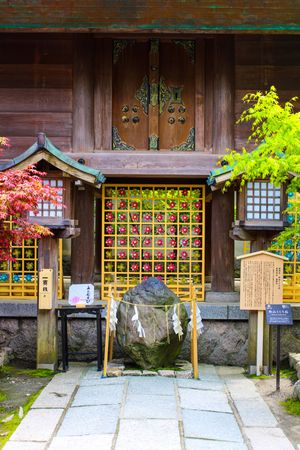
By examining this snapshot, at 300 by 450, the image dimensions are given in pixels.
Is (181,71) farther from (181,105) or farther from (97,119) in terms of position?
(97,119)

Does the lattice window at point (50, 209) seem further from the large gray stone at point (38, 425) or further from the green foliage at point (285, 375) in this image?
the green foliage at point (285, 375)

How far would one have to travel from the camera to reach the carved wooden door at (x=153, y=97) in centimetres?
1352

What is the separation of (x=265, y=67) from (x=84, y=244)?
538 cm

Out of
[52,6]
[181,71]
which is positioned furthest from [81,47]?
[181,71]

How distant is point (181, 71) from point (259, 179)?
340 cm

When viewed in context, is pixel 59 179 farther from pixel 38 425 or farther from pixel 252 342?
pixel 38 425

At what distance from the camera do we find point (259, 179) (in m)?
11.6

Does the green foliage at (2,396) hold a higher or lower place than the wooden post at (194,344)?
lower

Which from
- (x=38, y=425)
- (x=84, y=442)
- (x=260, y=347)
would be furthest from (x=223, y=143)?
(x=84, y=442)

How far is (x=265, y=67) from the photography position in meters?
13.2

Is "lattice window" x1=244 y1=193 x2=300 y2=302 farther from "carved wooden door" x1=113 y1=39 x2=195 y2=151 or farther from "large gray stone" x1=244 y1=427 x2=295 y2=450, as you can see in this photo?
"large gray stone" x1=244 y1=427 x2=295 y2=450

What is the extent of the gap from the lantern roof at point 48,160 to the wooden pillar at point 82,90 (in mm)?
2059

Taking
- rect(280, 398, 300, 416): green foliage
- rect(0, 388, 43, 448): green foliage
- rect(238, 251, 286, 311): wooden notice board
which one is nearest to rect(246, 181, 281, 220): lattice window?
rect(238, 251, 286, 311): wooden notice board

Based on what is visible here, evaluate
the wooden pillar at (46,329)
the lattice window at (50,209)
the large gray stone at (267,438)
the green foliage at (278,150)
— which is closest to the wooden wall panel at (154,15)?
the green foliage at (278,150)
